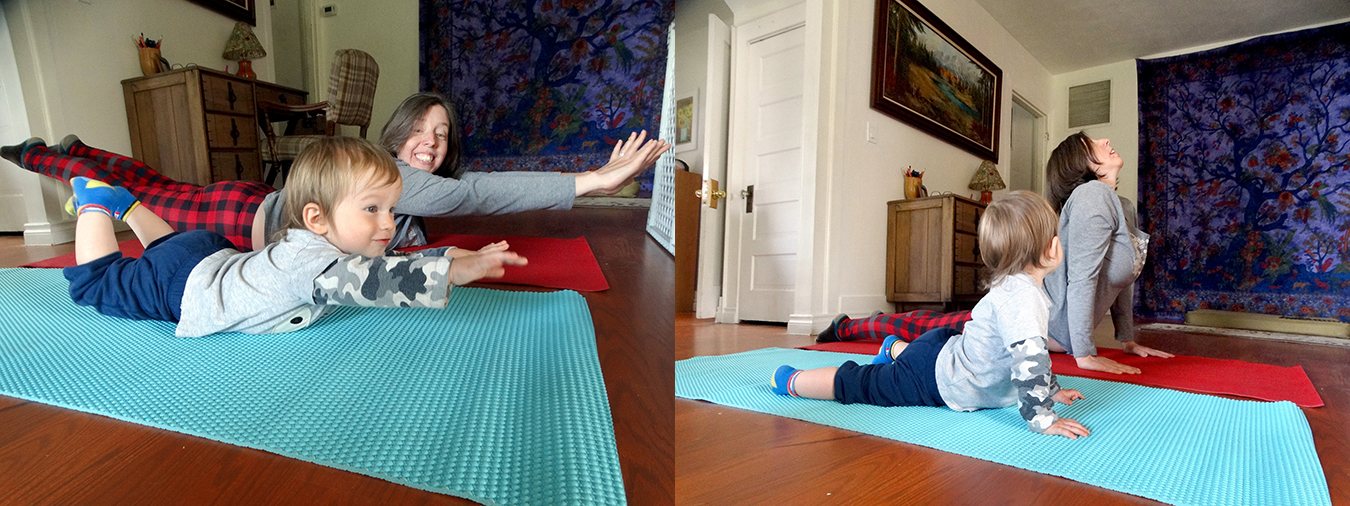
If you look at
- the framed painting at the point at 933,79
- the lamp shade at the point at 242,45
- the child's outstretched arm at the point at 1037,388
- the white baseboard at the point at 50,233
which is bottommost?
the child's outstretched arm at the point at 1037,388

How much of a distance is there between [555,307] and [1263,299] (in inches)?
185

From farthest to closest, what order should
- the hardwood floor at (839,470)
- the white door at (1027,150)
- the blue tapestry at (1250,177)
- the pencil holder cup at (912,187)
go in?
the white door at (1027,150)
the blue tapestry at (1250,177)
the pencil holder cup at (912,187)
the hardwood floor at (839,470)

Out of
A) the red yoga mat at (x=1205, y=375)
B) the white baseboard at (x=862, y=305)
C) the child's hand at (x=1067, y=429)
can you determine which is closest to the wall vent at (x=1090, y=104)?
the white baseboard at (x=862, y=305)

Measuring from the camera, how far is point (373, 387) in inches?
31.9

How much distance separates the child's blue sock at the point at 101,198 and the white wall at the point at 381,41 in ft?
1.15

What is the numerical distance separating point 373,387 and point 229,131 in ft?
1.50

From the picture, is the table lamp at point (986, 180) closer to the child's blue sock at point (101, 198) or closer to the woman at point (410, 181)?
the woman at point (410, 181)

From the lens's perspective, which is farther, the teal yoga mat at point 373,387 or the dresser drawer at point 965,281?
the dresser drawer at point 965,281

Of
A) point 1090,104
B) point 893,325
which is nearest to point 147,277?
point 893,325

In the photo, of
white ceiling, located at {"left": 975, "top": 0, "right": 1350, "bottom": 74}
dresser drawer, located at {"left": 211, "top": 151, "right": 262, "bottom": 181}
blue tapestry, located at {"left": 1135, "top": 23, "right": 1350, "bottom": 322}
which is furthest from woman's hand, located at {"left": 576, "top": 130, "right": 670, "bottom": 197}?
blue tapestry, located at {"left": 1135, "top": 23, "right": 1350, "bottom": 322}

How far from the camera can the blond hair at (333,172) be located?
87cm

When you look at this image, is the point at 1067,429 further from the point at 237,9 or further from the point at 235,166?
Answer: the point at 237,9

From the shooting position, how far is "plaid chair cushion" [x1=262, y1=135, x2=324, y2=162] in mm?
938

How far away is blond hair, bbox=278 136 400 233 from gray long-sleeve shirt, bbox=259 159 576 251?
0.51 feet
